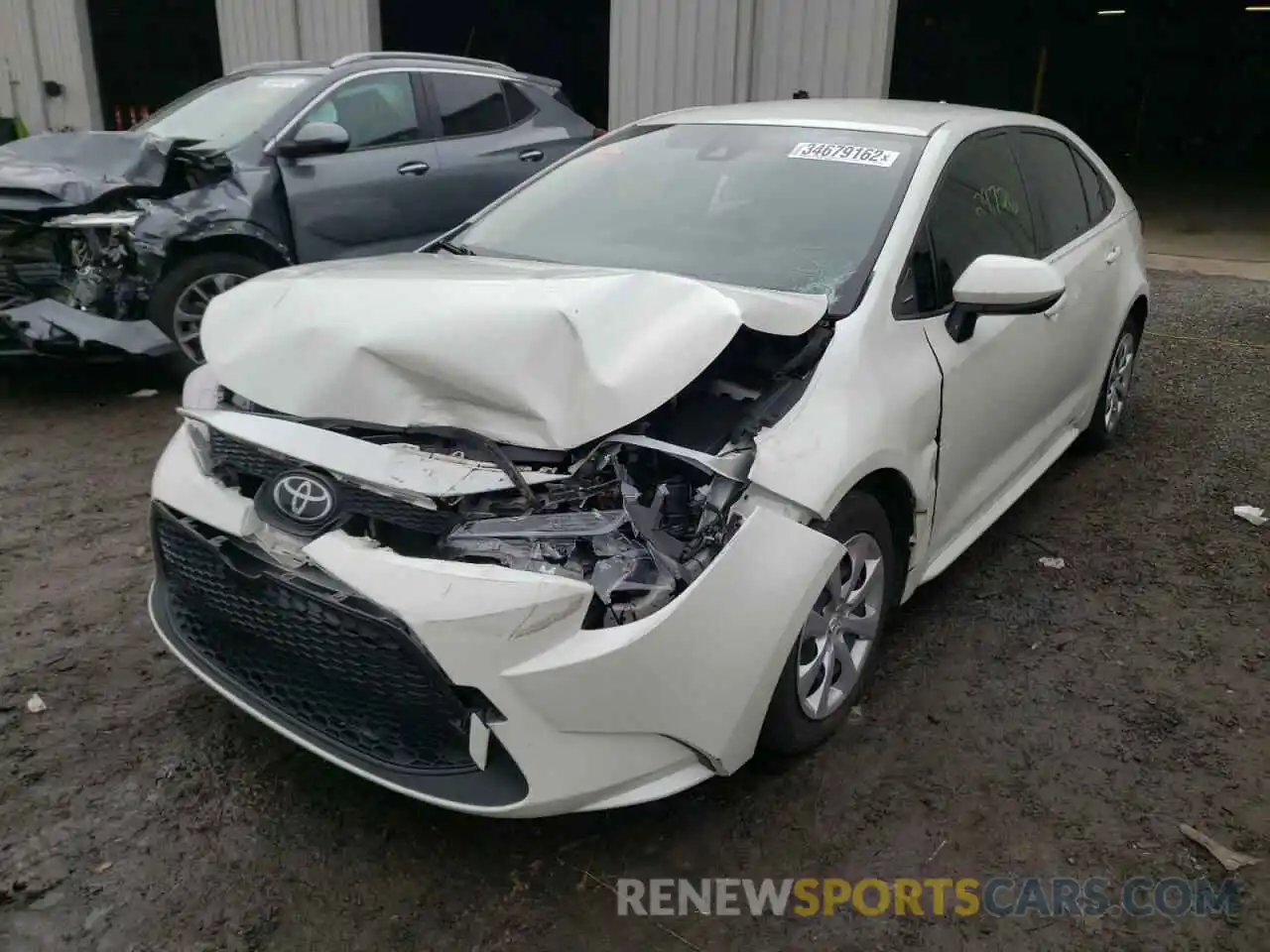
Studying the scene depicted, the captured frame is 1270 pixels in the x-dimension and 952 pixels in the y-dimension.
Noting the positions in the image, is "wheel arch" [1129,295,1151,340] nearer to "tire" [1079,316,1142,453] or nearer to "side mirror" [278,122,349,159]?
"tire" [1079,316,1142,453]

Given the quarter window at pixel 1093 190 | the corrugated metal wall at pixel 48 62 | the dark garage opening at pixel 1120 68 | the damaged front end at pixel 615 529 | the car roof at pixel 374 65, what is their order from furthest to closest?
1. the dark garage opening at pixel 1120 68
2. the corrugated metal wall at pixel 48 62
3. the car roof at pixel 374 65
4. the quarter window at pixel 1093 190
5. the damaged front end at pixel 615 529

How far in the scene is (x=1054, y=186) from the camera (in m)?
4.05

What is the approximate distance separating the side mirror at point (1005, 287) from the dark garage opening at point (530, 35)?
17115mm

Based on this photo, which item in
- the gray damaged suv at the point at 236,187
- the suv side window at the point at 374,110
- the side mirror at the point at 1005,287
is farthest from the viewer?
the suv side window at the point at 374,110

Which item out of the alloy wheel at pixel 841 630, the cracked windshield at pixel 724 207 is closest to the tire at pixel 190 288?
the cracked windshield at pixel 724 207

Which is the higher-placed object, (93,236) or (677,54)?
(677,54)

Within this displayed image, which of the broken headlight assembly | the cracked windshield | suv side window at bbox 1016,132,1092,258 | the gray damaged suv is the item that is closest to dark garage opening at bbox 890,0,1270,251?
the gray damaged suv

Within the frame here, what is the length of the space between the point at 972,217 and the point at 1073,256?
2.79 feet

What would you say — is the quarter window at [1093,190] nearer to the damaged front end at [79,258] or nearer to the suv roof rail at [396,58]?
the suv roof rail at [396,58]

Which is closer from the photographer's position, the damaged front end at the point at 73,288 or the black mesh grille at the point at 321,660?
the black mesh grille at the point at 321,660

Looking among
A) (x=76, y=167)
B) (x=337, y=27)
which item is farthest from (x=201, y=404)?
(x=337, y=27)

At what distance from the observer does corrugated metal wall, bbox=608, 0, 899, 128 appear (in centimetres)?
863

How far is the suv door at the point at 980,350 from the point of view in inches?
118

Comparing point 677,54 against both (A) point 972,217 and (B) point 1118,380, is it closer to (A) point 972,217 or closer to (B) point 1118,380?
(B) point 1118,380
